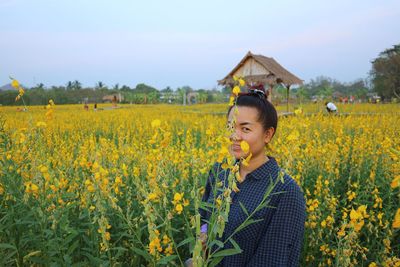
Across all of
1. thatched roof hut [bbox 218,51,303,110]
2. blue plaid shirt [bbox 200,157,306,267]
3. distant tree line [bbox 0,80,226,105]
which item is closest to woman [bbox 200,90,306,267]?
blue plaid shirt [bbox 200,157,306,267]

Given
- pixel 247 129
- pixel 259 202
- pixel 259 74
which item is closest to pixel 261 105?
pixel 247 129

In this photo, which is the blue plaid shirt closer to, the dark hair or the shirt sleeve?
the shirt sleeve

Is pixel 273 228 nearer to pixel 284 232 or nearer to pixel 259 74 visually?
pixel 284 232

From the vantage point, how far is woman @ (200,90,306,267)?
5.17 feet

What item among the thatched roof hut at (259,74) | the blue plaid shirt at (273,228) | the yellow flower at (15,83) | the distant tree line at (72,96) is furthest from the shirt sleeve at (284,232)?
the distant tree line at (72,96)

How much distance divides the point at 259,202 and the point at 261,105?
48 cm

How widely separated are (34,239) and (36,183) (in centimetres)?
30

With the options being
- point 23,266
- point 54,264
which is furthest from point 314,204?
point 23,266

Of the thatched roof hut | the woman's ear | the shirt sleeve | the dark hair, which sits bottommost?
the shirt sleeve

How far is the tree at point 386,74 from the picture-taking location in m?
27.7

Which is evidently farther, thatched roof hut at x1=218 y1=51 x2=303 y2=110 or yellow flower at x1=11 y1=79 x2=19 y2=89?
thatched roof hut at x1=218 y1=51 x2=303 y2=110

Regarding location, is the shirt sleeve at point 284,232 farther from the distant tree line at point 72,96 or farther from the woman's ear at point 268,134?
the distant tree line at point 72,96

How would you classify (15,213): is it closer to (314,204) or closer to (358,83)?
(314,204)

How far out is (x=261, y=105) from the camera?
65.2 inches
